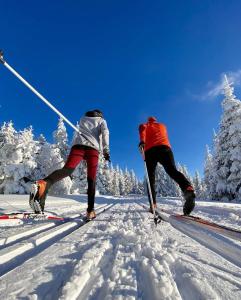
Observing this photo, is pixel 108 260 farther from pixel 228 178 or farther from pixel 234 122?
pixel 234 122

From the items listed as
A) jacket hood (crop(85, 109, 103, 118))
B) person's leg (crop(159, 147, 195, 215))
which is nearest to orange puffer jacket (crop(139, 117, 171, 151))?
person's leg (crop(159, 147, 195, 215))

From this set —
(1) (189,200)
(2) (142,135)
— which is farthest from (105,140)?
(1) (189,200)

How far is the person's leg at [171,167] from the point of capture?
4419 millimetres

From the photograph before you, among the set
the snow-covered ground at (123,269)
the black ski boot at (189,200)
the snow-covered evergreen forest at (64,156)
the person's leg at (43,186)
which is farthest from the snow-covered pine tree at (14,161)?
the snow-covered ground at (123,269)

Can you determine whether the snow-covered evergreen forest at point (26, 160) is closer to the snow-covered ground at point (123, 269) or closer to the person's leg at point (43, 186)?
the person's leg at point (43, 186)

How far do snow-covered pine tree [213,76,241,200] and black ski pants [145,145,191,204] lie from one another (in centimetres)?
2075

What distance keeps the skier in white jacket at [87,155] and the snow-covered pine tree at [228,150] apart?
2160 centimetres

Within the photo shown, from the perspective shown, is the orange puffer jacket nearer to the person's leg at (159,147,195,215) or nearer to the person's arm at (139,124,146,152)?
the person's arm at (139,124,146,152)

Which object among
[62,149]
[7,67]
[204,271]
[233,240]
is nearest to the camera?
[204,271]

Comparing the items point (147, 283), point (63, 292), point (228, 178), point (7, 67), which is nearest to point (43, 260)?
point (63, 292)

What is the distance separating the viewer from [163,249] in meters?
1.81

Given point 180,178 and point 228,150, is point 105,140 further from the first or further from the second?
point 228,150

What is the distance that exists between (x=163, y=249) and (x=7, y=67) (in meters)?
3.46

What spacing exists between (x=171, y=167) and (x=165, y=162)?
0.20 meters
